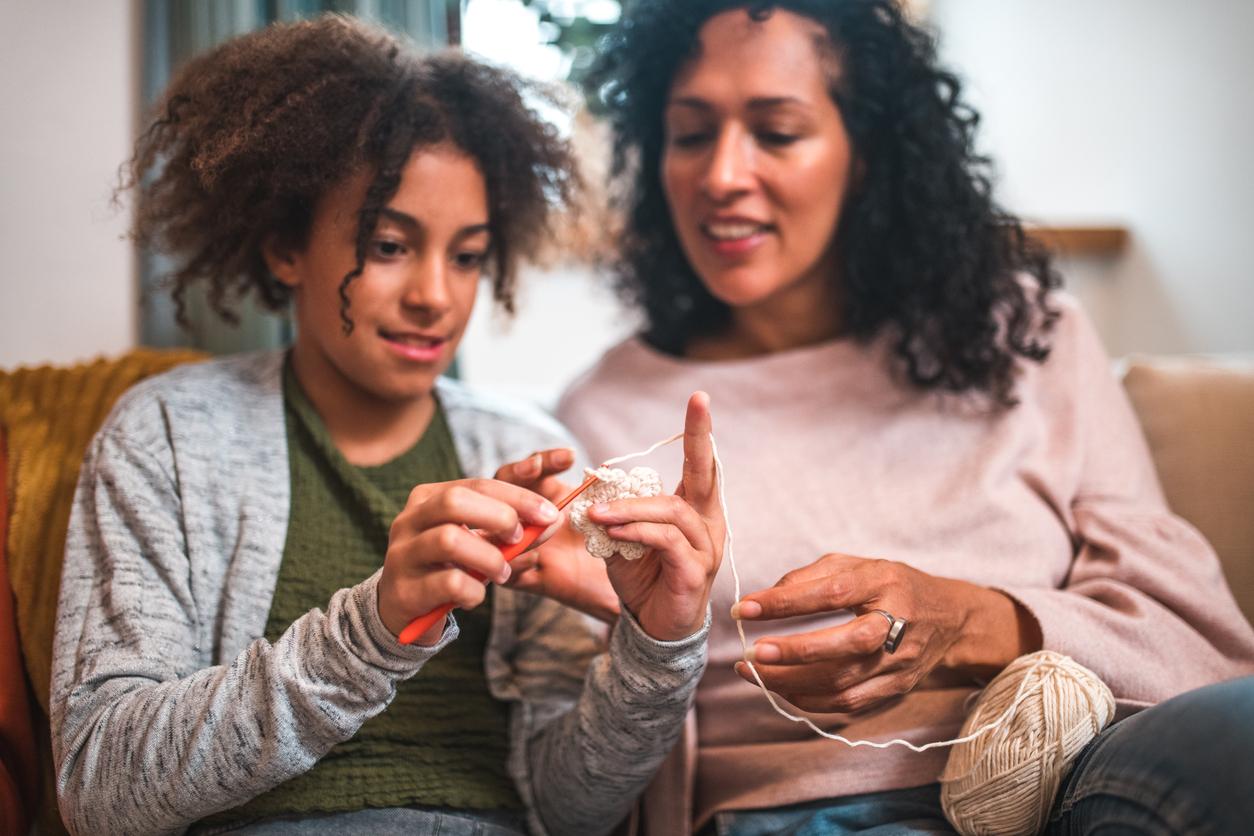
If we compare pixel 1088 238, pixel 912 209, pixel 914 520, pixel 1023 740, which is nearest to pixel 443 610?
pixel 1023 740

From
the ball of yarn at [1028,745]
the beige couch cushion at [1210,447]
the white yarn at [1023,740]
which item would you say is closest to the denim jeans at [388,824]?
the white yarn at [1023,740]

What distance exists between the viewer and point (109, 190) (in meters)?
1.46

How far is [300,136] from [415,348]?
0.81 ft

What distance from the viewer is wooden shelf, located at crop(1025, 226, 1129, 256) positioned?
2143 millimetres

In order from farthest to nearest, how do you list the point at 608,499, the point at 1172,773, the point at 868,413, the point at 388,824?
1. the point at 868,413
2. the point at 388,824
3. the point at 608,499
4. the point at 1172,773

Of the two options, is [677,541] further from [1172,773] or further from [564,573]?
[1172,773]

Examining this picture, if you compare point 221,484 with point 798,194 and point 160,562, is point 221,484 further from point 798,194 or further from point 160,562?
point 798,194

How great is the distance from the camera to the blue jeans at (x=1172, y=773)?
68 cm

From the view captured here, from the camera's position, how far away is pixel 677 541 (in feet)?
2.69

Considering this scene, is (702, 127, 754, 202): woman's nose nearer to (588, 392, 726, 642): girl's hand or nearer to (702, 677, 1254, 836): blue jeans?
(588, 392, 726, 642): girl's hand

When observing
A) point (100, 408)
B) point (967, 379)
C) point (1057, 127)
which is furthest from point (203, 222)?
point (1057, 127)

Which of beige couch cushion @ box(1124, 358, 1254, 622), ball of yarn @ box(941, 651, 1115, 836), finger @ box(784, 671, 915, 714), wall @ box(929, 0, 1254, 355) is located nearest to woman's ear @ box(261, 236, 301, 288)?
finger @ box(784, 671, 915, 714)

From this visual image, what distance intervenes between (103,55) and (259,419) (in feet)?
2.63

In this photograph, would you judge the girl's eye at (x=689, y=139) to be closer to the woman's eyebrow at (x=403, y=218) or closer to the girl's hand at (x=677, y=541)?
the woman's eyebrow at (x=403, y=218)
